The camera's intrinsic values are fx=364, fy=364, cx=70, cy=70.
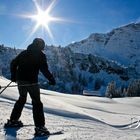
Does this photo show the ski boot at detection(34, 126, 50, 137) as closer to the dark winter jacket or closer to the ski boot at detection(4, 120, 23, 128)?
the ski boot at detection(4, 120, 23, 128)

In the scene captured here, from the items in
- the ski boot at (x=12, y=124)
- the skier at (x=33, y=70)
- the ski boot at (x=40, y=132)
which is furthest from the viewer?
the ski boot at (x=12, y=124)

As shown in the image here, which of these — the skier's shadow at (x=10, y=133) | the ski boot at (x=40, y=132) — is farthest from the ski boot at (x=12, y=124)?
the ski boot at (x=40, y=132)

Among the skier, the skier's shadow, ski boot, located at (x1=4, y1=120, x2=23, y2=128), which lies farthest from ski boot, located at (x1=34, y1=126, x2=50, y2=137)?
ski boot, located at (x1=4, y1=120, x2=23, y2=128)

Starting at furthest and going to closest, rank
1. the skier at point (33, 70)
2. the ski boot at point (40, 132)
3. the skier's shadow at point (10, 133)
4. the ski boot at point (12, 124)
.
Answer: the ski boot at point (12, 124) → the skier at point (33, 70) → the ski boot at point (40, 132) → the skier's shadow at point (10, 133)

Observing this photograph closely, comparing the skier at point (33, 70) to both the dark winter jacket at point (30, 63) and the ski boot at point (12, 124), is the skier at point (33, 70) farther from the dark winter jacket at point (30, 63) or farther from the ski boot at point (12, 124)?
the ski boot at point (12, 124)

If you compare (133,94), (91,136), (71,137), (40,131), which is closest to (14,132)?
(40,131)

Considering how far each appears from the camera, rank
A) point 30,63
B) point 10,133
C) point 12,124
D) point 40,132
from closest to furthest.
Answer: point 10,133 < point 40,132 < point 30,63 < point 12,124

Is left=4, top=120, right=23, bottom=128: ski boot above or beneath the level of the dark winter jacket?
beneath

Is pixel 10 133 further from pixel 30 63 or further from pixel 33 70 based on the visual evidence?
pixel 30 63

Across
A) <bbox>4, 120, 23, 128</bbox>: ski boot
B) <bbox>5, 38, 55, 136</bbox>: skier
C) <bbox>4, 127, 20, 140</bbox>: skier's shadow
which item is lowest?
<bbox>4, 127, 20, 140</bbox>: skier's shadow

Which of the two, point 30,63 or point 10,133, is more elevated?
point 30,63

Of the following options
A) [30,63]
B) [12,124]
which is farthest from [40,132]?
[30,63]

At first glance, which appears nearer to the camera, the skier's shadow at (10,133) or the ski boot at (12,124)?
the skier's shadow at (10,133)

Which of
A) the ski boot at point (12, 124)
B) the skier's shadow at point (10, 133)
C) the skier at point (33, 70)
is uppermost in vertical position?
the skier at point (33, 70)
